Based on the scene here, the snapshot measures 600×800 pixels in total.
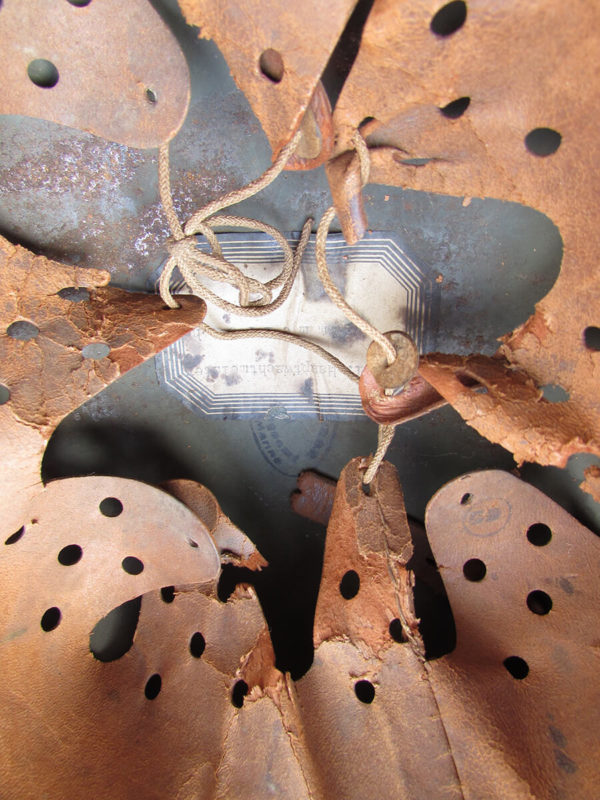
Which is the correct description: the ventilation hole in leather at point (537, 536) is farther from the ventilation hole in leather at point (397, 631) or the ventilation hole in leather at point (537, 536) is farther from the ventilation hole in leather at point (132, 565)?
the ventilation hole in leather at point (132, 565)

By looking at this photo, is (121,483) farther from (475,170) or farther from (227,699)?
(475,170)

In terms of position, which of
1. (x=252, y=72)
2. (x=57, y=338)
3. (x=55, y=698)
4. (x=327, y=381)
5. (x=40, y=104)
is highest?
(x=252, y=72)

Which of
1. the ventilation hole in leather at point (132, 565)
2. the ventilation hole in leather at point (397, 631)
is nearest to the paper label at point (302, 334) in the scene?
the ventilation hole in leather at point (132, 565)

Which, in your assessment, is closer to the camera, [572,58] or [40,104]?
[572,58]

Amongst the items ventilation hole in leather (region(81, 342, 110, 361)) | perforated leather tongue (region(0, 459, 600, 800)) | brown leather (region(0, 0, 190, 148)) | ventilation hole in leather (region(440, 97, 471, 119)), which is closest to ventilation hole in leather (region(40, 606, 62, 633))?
perforated leather tongue (region(0, 459, 600, 800))

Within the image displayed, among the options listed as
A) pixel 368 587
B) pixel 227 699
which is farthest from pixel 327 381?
pixel 227 699

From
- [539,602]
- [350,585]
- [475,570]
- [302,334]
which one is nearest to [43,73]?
[302,334]
